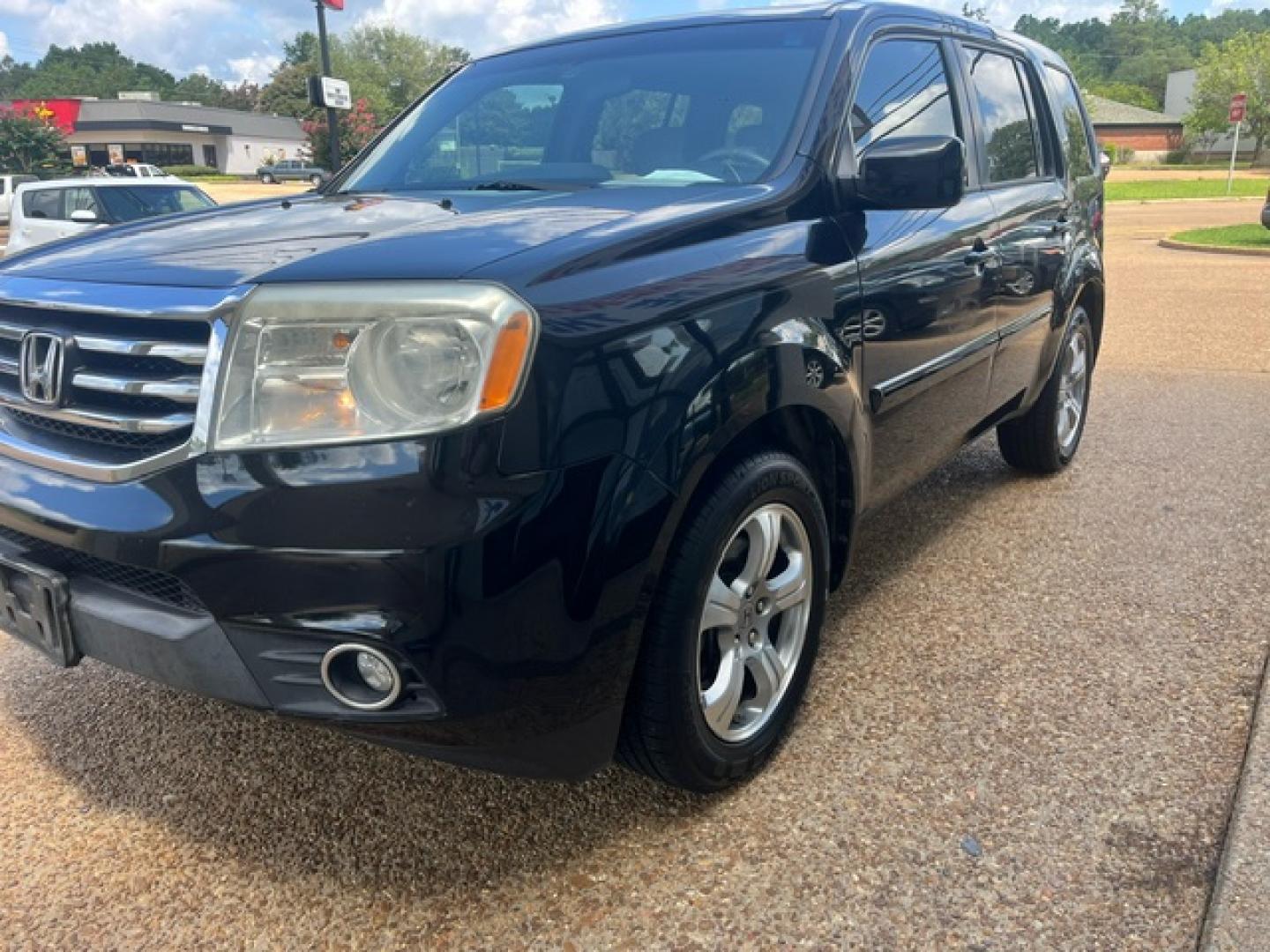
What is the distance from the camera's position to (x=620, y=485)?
193 cm

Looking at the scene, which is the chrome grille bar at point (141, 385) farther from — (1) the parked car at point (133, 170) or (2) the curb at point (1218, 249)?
(1) the parked car at point (133, 170)

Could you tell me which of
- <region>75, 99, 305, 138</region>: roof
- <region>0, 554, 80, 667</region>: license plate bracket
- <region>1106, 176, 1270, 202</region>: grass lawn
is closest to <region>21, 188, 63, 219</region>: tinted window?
<region>0, 554, 80, 667</region>: license plate bracket

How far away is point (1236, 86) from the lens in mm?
Result: 70938

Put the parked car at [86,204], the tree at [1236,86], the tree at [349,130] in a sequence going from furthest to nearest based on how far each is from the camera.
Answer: the tree at [1236,86] < the tree at [349,130] < the parked car at [86,204]

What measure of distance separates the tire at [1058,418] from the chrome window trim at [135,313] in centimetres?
356

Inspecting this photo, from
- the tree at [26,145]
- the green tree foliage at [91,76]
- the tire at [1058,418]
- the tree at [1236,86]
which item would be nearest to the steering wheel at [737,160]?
the tire at [1058,418]

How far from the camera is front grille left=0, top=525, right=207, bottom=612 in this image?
6.57ft

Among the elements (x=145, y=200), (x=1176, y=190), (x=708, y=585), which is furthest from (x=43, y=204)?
(x=1176, y=190)

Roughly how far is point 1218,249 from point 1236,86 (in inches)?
2682

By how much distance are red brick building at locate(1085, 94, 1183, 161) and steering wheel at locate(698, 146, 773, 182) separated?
286ft

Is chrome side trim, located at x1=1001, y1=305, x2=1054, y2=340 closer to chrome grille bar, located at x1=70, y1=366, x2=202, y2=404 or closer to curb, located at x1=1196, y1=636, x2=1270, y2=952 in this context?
curb, located at x1=1196, y1=636, x2=1270, y2=952

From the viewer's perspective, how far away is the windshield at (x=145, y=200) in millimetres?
12422

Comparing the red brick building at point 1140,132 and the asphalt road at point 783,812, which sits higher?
the red brick building at point 1140,132

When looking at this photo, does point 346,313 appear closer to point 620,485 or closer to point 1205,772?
point 620,485
